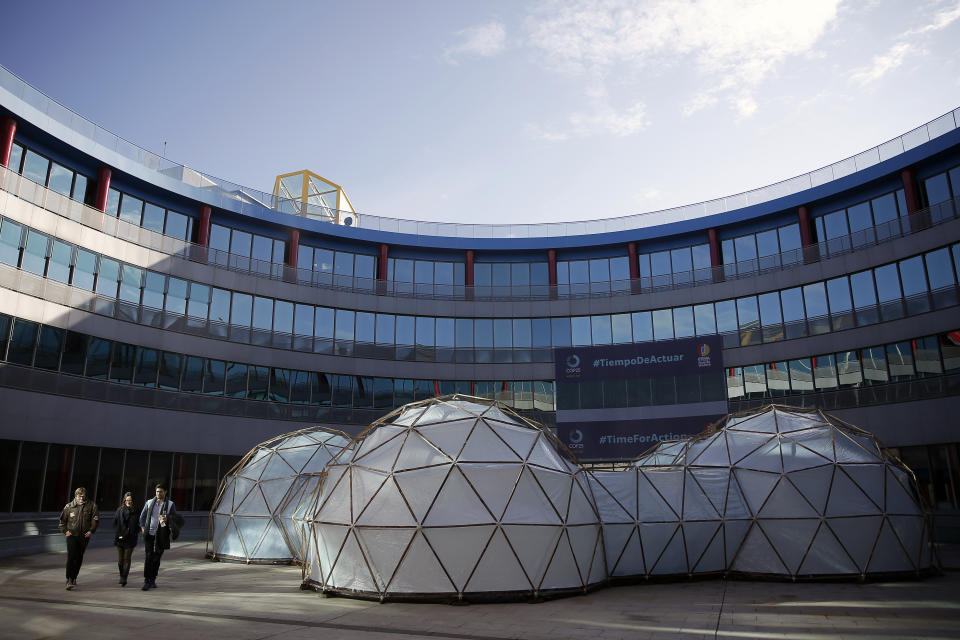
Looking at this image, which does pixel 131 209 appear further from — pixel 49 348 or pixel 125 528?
pixel 125 528

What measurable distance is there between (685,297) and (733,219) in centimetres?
531

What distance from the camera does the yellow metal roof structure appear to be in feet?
133

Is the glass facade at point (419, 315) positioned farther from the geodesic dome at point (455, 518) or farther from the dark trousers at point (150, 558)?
the geodesic dome at point (455, 518)

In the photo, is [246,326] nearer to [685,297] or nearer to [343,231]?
[343,231]

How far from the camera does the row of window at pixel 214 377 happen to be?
26281 millimetres

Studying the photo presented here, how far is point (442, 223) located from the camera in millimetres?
42812

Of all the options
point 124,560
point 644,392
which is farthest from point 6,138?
point 644,392

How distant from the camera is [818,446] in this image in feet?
58.8

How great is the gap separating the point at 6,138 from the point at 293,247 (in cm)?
1500

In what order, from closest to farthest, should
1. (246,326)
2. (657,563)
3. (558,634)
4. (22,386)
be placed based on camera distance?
(558,634) < (657,563) < (22,386) < (246,326)

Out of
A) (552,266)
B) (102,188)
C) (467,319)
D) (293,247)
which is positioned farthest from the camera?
(552,266)

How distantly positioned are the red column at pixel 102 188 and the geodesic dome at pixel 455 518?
22.4 m

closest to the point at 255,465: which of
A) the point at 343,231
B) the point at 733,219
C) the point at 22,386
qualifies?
the point at 22,386

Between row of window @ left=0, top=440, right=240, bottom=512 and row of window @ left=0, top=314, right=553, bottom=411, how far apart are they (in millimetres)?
3252
